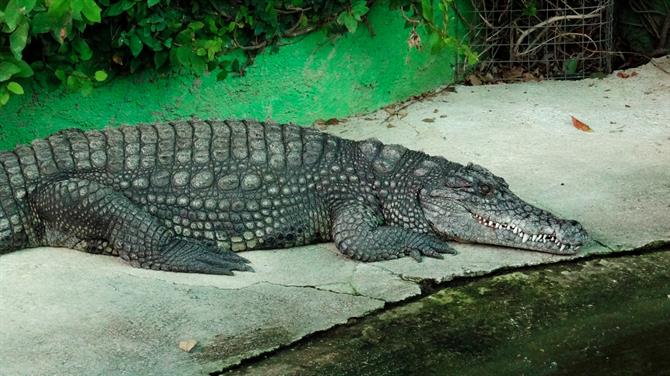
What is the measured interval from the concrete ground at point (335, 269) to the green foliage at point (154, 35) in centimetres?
81

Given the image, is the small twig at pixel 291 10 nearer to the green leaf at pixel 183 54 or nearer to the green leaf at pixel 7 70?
the green leaf at pixel 183 54

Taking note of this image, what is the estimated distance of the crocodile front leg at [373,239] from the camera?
482cm

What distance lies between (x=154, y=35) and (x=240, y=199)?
1.49 m

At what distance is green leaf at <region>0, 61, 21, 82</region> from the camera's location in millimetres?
5066

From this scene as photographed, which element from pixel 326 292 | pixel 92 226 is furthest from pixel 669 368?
pixel 92 226

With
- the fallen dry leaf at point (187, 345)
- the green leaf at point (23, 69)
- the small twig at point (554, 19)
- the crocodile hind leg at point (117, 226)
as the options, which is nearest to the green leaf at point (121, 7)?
the green leaf at point (23, 69)

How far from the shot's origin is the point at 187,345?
3.77 meters

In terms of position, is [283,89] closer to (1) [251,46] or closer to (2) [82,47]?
(1) [251,46]

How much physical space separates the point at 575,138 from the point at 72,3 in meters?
3.46

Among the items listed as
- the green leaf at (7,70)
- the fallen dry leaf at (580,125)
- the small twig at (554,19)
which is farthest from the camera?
the small twig at (554,19)

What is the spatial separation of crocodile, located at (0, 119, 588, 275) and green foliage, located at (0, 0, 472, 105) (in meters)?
0.56

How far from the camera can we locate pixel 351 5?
21.4 ft

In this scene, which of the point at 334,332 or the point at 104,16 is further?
the point at 104,16

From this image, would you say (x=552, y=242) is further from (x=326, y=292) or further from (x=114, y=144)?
(x=114, y=144)
